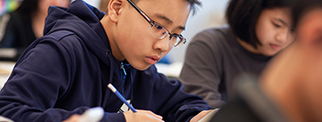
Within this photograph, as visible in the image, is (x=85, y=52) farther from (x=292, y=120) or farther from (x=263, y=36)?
(x=263, y=36)

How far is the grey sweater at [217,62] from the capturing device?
1500 mm

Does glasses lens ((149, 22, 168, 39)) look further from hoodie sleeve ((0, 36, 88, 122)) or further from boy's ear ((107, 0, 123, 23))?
hoodie sleeve ((0, 36, 88, 122))

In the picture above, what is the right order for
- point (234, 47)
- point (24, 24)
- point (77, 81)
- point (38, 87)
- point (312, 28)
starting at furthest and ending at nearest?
point (24, 24) < point (234, 47) < point (77, 81) < point (38, 87) < point (312, 28)

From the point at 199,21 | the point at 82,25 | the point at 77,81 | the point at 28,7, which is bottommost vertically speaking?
the point at 199,21

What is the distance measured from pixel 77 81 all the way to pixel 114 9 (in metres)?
0.27

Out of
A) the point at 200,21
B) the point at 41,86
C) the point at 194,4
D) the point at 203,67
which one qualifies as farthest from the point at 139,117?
the point at 200,21

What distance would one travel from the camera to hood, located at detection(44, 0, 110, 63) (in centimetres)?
91

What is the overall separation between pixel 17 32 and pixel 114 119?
2.43m

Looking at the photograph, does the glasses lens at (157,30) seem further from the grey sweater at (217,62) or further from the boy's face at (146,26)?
the grey sweater at (217,62)

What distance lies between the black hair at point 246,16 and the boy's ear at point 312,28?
105cm

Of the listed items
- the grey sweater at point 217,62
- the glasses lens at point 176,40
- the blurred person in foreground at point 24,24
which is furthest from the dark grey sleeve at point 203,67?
the blurred person in foreground at point 24,24

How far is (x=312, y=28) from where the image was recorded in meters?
0.42

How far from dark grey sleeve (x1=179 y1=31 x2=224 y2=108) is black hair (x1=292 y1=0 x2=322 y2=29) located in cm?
94

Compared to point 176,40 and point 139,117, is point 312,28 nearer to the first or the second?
point 139,117
